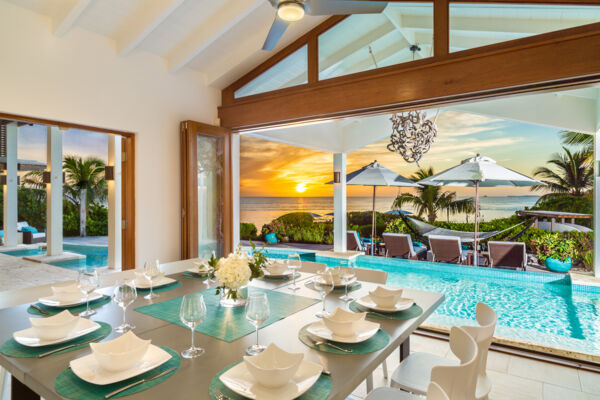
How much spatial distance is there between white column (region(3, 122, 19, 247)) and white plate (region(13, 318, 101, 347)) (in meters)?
7.21

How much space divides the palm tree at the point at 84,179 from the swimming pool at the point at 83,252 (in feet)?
3.80

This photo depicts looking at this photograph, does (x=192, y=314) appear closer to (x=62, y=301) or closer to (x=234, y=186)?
(x=62, y=301)

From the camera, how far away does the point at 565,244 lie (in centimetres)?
726

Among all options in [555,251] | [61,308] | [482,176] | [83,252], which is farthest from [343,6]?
[83,252]

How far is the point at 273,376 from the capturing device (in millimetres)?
1007

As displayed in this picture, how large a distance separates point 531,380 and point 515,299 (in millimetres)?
2845

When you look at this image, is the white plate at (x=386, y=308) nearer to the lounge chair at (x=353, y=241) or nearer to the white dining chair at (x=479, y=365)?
the white dining chair at (x=479, y=365)

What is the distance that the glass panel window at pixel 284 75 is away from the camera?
3.72 m

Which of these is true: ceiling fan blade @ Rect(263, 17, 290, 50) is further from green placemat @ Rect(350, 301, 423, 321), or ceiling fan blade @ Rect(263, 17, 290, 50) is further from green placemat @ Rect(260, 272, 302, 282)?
green placemat @ Rect(350, 301, 423, 321)

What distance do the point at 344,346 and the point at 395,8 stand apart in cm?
290

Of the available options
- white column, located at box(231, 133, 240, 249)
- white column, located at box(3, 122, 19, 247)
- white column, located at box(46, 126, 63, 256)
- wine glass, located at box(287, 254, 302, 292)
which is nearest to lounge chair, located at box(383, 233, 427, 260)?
white column, located at box(231, 133, 240, 249)

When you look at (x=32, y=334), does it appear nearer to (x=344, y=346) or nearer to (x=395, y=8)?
(x=344, y=346)

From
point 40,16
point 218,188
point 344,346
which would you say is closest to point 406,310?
point 344,346

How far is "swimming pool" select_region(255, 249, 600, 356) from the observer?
3.57 metres
